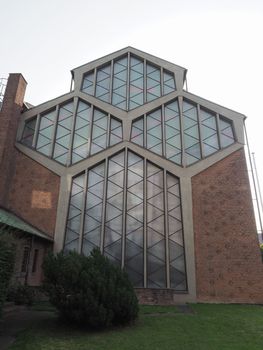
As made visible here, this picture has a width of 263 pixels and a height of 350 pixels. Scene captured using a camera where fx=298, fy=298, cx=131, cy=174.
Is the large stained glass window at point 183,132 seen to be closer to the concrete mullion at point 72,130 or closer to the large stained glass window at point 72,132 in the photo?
the large stained glass window at point 72,132

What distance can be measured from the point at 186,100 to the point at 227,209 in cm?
796

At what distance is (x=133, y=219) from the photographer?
16469mm

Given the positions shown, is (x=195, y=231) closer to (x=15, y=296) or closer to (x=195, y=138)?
(x=195, y=138)

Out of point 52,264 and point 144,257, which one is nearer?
point 52,264

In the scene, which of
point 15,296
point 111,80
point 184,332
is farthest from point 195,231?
point 111,80

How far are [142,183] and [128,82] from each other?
7.83 m

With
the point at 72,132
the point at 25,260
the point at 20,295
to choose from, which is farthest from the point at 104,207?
the point at 20,295

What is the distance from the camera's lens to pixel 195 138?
18.6 metres

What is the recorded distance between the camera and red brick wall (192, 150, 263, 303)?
48.7 ft

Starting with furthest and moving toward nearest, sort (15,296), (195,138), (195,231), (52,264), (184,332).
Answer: (195,138), (195,231), (15,296), (52,264), (184,332)

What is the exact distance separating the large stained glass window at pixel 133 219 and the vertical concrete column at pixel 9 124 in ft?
12.8

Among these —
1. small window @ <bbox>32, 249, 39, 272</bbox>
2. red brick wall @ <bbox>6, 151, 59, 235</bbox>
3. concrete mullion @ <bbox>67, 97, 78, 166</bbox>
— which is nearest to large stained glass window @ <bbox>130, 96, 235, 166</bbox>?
concrete mullion @ <bbox>67, 97, 78, 166</bbox>

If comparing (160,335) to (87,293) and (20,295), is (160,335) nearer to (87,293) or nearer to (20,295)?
(87,293)

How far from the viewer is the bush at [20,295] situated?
1171 centimetres
